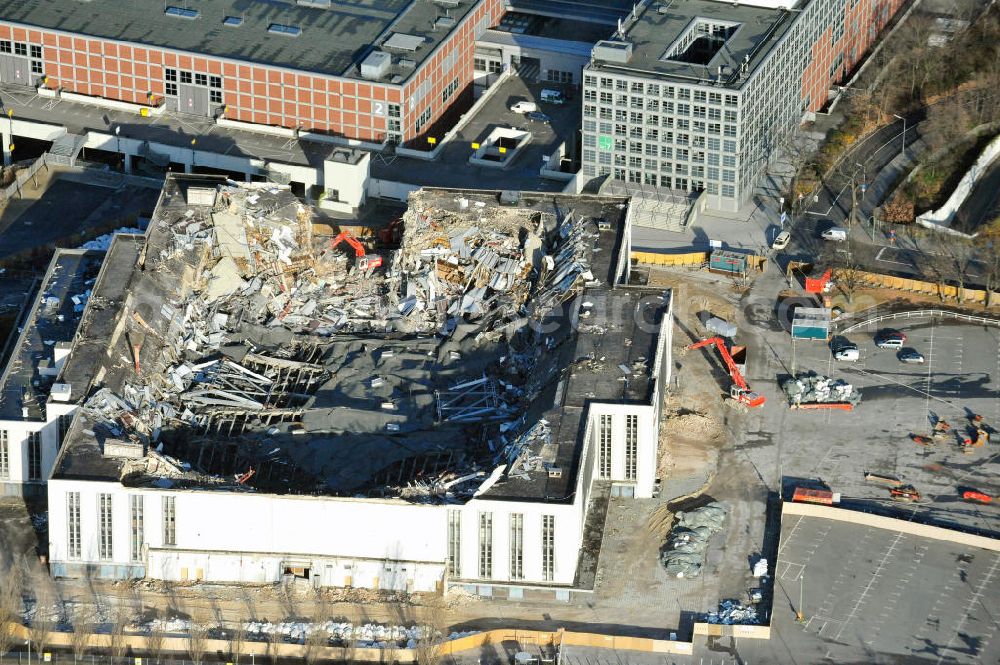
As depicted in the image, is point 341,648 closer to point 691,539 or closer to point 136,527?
point 136,527

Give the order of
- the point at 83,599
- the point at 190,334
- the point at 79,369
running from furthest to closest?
1. the point at 190,334
2. the point at 79,369
3. the point at 83,599

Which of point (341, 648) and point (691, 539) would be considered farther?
point (691, 539)

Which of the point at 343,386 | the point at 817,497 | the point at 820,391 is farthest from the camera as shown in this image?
the point at 820,391

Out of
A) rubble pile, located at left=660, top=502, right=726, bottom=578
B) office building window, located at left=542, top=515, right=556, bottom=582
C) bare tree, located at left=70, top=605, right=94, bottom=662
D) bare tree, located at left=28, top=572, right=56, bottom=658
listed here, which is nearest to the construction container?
rubble pile, located at left=660, top=502, right=726, bottom=578

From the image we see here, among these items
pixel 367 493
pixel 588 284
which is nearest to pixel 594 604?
pixel 367 493

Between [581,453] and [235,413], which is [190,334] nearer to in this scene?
[235,413]

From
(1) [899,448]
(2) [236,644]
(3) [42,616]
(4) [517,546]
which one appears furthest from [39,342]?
(1) [899,448]

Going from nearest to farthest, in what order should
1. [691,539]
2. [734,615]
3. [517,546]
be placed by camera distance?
[517,546]
[734,615]
[691,539]
